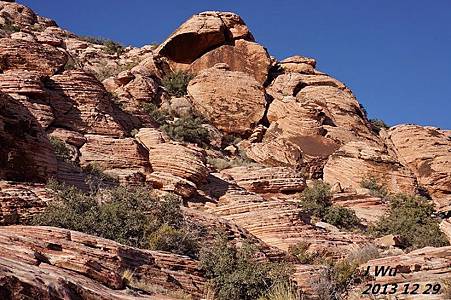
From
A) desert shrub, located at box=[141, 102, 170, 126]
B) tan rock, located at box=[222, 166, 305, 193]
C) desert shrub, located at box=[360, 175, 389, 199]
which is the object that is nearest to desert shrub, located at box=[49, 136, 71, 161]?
tan rock, located at box=[222, 166, 305, 193]

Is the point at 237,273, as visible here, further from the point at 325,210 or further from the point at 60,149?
→ the point at 325,210

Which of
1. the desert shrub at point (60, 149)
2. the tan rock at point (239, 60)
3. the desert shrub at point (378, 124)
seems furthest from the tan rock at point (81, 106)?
the desert shrub at point (378, 124)

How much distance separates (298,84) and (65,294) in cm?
3448

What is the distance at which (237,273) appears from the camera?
12219 millimetres

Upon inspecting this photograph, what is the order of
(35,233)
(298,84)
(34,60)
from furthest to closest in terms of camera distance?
(298,84) → (34,60) → (35,233)

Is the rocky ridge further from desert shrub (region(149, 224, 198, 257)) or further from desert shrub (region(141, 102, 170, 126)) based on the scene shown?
desert shrub (region(149, 224, 198, 257))

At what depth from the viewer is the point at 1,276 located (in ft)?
20.4

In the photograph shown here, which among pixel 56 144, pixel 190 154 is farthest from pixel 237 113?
pixel 56 144

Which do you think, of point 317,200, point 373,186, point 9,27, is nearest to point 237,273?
point 317,200

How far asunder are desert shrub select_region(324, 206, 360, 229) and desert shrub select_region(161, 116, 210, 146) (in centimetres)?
907

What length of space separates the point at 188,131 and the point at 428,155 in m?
14.7

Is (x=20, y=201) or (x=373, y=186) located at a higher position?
(x=373, y=186)

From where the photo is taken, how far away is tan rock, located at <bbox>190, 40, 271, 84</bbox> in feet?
129

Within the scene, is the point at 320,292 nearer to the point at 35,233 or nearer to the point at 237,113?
the point at 35,233
